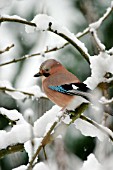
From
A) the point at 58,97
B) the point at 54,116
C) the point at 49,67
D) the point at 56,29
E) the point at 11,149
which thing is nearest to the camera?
the point at 11,149

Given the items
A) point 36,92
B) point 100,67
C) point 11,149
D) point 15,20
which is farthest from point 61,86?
point 100,67

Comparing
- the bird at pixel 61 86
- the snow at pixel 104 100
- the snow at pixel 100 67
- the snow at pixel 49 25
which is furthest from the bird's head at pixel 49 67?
the snow at pixel 104 100

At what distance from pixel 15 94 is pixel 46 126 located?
55 centimetres

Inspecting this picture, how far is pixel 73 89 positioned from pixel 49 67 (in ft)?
1.55

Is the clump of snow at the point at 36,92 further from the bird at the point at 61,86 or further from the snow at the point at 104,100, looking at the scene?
the snow at the point at 104,100

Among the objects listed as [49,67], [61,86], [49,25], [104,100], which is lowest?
[104,100]

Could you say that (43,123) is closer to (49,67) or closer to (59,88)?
(59,88)

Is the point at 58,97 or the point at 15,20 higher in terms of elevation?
the point at 15,20

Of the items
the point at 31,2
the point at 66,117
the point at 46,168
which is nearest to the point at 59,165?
the point at 46,168

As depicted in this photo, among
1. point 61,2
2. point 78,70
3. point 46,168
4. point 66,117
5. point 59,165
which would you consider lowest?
point 59,165

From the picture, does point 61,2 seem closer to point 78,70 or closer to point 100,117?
point 78,70

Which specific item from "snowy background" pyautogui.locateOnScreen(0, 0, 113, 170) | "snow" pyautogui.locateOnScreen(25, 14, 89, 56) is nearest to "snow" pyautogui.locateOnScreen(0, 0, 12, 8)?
"snowy background" pyautogui.locateOnScreen(0, 0, 113, 170)

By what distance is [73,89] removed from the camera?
2.92 meters

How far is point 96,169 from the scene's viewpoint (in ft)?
7.44
